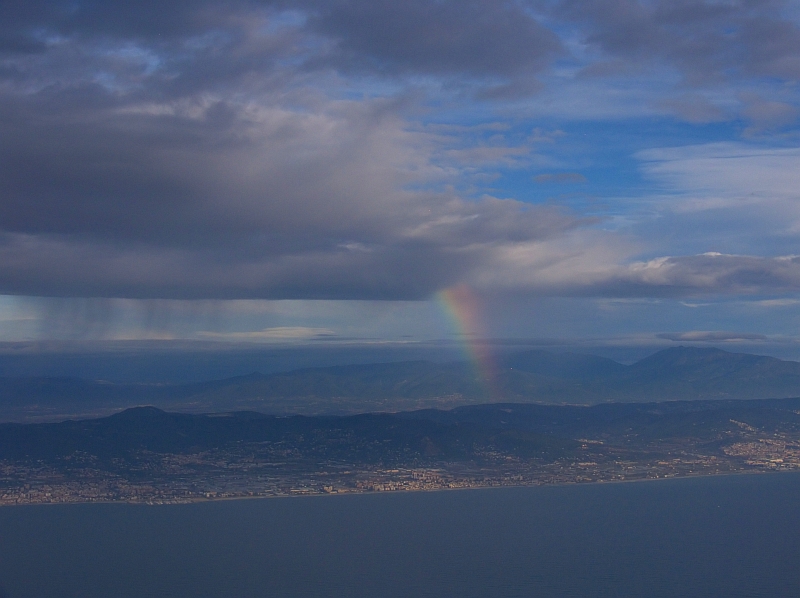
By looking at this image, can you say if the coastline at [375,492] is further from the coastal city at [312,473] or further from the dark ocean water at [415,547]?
the dark ocean water at [415,547]

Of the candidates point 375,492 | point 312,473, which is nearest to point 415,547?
point 375,492

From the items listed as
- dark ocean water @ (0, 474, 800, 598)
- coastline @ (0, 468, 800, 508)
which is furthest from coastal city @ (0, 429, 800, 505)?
dark ocean water @ (0, 474, 800, 598)

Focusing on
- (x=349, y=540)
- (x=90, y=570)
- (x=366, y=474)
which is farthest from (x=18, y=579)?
(x=366, y=474)

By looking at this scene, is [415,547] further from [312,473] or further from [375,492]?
[312,473]

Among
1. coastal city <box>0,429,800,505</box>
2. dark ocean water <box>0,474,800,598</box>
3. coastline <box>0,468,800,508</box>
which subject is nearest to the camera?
dark ocean water <box>0,474,800,598</box>

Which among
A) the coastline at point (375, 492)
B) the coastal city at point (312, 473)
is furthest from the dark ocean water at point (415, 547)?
the coastal city at point (312, 473)

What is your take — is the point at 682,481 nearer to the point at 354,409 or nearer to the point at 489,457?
the point at 489,457

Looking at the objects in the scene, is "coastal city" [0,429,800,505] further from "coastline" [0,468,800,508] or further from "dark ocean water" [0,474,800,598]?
"dark ocean water" [0,474,800,598]

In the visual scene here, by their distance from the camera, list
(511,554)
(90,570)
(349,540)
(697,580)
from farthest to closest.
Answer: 1. (349,540)
2. (511,554)
3. (90,570)
4. (697,580)
